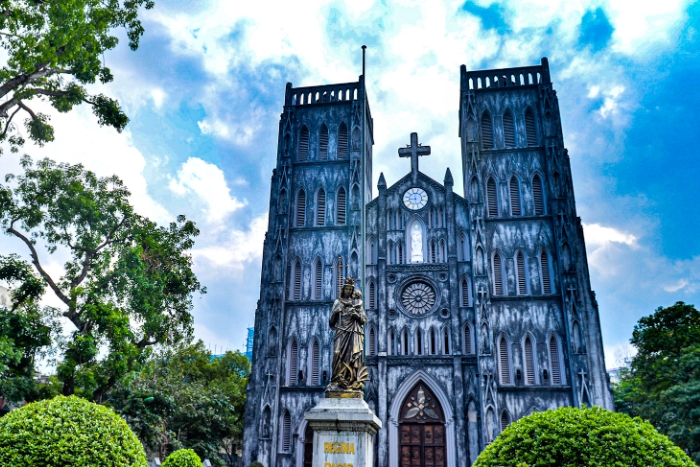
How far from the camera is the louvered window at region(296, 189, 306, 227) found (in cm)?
3066

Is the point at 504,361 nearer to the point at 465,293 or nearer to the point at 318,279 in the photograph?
the point at 465,293

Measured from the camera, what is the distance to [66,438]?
276 inches

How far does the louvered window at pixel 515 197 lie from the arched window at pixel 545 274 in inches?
97.5

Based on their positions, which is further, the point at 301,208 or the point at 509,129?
the point at 301,208

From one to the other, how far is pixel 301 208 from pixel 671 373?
19.4 m

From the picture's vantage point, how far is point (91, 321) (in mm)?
19281

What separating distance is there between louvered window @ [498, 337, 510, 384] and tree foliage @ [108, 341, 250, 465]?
1374 cm

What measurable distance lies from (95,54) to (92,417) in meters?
10.9

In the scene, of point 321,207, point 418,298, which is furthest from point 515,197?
point 321,207

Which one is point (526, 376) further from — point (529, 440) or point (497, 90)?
point (529, 440)

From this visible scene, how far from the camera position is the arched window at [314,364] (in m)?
27.4

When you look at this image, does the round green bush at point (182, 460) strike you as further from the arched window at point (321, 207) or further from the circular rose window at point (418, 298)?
the arched window at point (321, 207)

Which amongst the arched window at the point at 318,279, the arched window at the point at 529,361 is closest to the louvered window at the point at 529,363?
the arched window at the point at 529,361

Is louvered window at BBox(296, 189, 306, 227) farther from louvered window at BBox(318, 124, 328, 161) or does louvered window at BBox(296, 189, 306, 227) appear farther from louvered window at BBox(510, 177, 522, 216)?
louvered window at BBox(510, 177, 522, 216)
